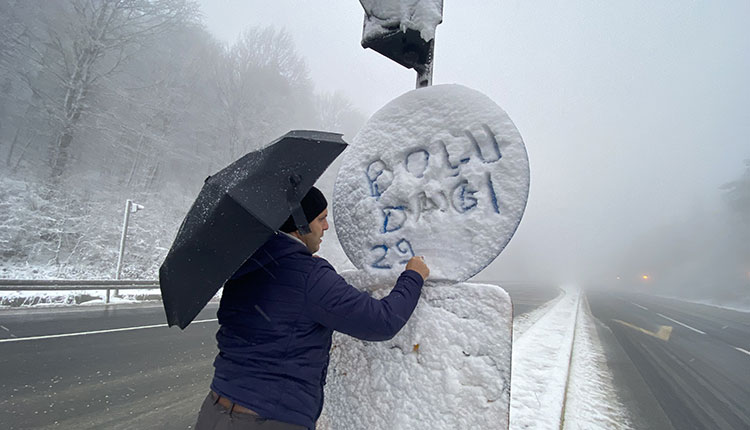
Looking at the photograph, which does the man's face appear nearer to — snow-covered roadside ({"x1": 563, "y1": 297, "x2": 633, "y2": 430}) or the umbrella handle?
the umbrella handle

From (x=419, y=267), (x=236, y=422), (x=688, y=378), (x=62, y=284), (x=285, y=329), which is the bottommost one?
(x=688, y=378)

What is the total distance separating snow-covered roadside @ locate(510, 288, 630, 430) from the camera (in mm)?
3436

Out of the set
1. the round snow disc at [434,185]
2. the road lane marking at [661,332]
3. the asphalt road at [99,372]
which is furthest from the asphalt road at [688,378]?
the asphalt road at [99,372]

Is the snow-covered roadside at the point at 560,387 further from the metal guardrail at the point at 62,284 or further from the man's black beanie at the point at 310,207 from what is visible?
the metal guardrail at the point at 62,284

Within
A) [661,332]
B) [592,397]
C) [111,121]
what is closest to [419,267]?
[592,397]

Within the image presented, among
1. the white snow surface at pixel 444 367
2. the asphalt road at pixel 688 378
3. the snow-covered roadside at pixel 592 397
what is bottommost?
the asphalt road at pixel 688 378

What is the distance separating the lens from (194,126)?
24031 millimetres

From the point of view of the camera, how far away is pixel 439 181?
4.22 ft

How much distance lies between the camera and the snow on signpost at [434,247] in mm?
1115

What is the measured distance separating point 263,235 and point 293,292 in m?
0.20

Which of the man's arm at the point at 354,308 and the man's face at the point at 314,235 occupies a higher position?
the man's face at the point at 314,235

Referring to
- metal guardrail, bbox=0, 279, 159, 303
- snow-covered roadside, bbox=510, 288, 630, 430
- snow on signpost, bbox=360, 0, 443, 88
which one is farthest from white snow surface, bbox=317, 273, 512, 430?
metal guardrail, bbox=0, 279, 159, 303

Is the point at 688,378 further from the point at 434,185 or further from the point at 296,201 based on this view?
the point at 296,201

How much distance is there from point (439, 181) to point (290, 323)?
711 millimetres
